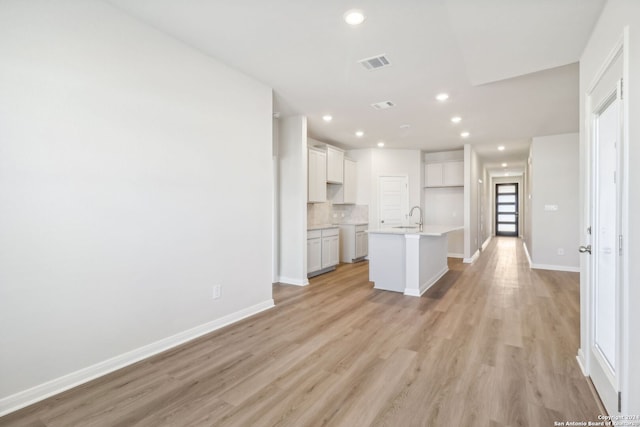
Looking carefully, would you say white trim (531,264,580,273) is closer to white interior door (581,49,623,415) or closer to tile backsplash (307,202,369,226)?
tile backsplash (307,202,369,226)

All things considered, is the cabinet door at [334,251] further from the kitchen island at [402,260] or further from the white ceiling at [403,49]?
the white ceiling at [403,49]

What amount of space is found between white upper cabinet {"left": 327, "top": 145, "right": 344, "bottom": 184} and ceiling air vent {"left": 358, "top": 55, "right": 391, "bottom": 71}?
3057mm

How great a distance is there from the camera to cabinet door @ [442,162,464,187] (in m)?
7.75

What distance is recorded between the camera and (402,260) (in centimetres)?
450

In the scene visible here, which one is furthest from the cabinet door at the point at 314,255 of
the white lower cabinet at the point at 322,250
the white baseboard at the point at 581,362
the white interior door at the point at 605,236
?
the white interior door at the point at 605,236

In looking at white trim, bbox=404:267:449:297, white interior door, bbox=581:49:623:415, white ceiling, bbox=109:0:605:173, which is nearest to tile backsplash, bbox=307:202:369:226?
white ceiling, bbox=109:0:605:173

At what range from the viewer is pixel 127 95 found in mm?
2422

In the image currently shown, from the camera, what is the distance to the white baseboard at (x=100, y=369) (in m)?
1.90

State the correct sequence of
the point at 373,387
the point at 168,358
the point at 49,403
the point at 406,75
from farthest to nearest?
1. the point at 406,75
2. the point at 168,358
3. the point at 373,387
4. the point at 49,403

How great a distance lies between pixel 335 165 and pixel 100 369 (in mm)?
5172

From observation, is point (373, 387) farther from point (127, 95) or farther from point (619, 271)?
point (127, 95)

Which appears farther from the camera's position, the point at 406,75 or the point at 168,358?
the point at 406,75

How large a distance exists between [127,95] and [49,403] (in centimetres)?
216

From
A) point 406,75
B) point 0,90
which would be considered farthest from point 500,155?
point 0,90
